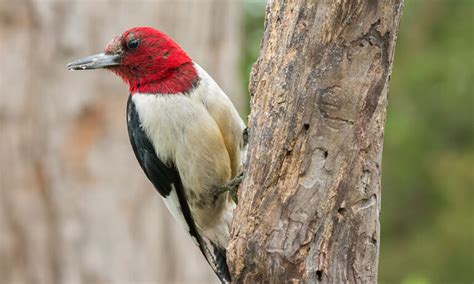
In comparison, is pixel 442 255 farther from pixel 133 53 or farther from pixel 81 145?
pixel 133 53

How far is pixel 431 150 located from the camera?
10266mm


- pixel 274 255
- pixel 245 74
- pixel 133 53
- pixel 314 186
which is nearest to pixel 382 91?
pixel 314 186

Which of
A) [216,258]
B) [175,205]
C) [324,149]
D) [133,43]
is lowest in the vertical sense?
[216,258]

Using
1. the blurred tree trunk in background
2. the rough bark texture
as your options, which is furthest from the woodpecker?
the blurred tree trunk in background

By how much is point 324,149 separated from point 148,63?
58.0 inches

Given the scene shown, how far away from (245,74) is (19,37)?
3598mm

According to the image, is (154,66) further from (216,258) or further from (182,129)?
(216,258)

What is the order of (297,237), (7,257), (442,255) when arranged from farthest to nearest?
(442,255)
(7,257)
(297,237)

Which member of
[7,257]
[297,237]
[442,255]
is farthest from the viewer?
[442,255]

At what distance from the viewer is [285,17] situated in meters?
3.88

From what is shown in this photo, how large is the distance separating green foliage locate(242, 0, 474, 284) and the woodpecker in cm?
481

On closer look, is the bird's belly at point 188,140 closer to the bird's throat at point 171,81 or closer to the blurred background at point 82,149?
the bird's throat at point 171,81

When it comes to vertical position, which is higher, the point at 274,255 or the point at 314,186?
→ the point at 314,186

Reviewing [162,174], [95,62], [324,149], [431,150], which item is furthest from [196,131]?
[431,150]
